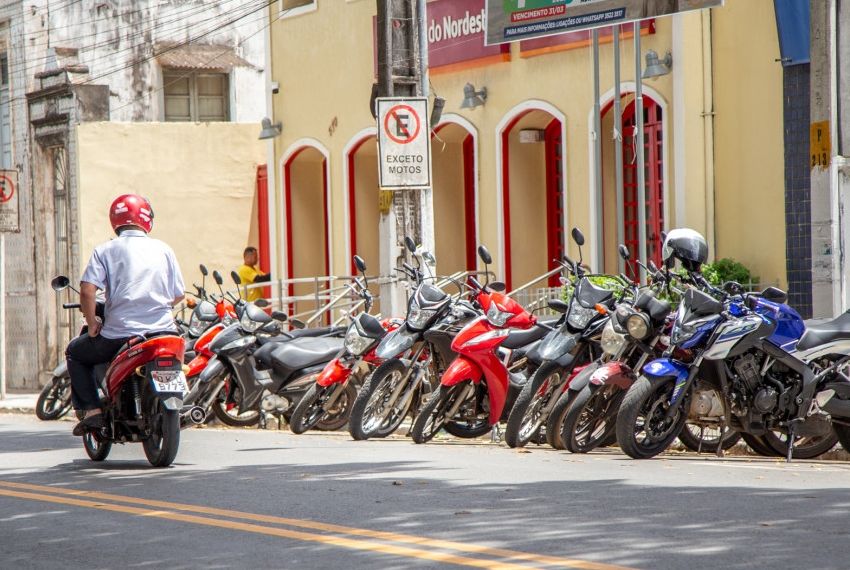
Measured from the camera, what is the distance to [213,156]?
2817 centimetres

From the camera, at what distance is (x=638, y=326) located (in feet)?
35.4

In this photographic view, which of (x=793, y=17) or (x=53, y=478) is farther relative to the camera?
(x=793, y=17)

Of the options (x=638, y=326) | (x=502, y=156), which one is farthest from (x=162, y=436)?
(x=502, y=156)

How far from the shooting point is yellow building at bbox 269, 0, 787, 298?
1759 cm

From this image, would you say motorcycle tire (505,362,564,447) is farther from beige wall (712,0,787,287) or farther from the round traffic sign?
beige wall (712,0,787,287)

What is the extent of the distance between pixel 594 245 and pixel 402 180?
4618mm

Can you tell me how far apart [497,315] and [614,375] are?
1.62m

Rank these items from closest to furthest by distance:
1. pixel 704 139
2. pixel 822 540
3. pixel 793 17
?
pixel 822 540
pixel 793 17
pixel 704 139

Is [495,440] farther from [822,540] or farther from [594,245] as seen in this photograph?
[594,245]

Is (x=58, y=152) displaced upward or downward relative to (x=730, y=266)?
upward

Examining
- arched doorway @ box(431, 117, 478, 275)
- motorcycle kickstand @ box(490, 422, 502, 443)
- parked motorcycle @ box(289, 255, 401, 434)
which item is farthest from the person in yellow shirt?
motorcycle kickstand @ box(490, 422, 502, 443)

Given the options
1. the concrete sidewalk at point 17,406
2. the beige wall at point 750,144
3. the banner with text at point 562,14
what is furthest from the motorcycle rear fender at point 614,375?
the concrete sidewalk at point 17,406

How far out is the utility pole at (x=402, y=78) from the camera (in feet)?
51.6

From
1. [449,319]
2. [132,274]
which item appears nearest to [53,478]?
[132,274]
